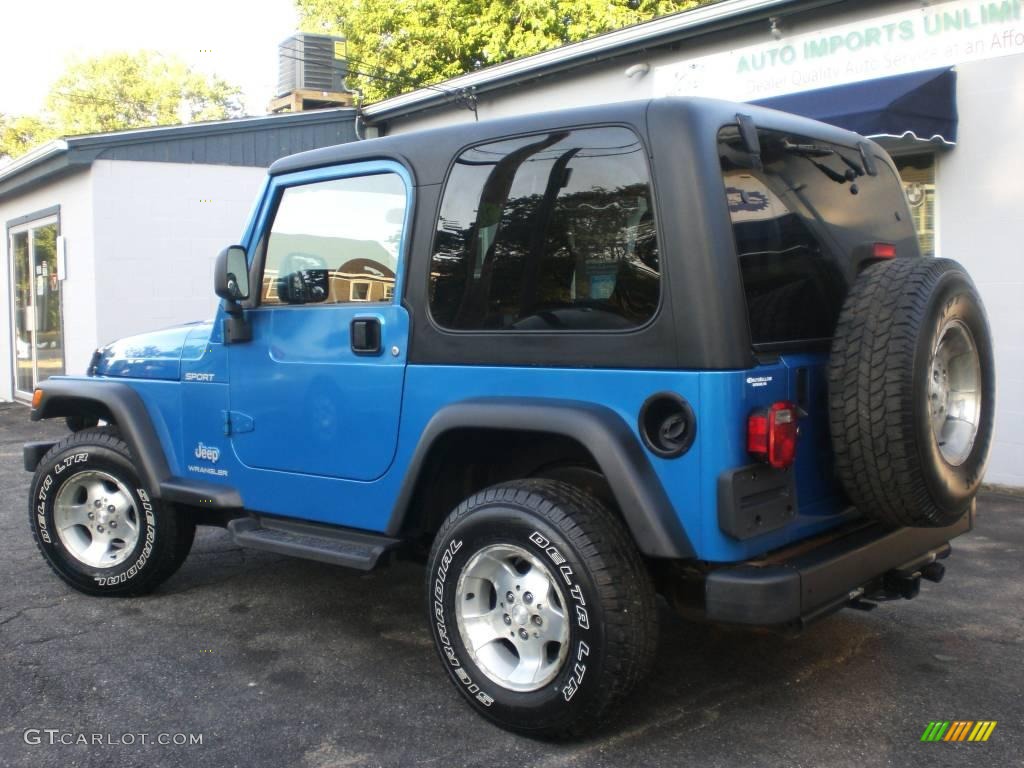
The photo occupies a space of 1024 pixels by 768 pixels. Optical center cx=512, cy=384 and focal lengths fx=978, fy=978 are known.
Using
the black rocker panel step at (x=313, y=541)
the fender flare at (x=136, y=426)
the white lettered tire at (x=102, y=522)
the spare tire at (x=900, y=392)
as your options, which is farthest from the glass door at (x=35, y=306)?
the spare tire at (x=900, y=392)

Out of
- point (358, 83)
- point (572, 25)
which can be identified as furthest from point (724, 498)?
point (358, 83)

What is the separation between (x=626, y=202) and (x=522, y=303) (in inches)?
20.2

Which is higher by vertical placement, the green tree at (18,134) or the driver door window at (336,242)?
the green tree at (18,134)

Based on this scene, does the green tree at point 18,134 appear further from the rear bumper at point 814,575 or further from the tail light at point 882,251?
the rear bumper at point 814,575

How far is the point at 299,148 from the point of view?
1256cm

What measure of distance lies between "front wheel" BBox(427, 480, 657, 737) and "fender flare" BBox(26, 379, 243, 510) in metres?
1.39

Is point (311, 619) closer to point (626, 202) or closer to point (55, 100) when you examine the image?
point (626, 202)

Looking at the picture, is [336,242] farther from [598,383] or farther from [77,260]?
[77,260]

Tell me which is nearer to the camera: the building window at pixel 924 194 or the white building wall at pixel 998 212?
the white building wall at pixel 998 212

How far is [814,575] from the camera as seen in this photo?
3033 millimetres

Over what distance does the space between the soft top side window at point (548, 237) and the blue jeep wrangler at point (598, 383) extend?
1 cm

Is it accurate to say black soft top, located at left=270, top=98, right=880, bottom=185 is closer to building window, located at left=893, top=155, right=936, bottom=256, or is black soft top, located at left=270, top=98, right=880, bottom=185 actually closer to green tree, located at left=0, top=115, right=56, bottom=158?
building window, located at left=893, top=155, right=936, bottom=256

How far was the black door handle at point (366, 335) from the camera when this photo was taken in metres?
3.78

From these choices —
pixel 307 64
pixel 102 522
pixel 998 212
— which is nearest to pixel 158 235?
pixel 307 64
